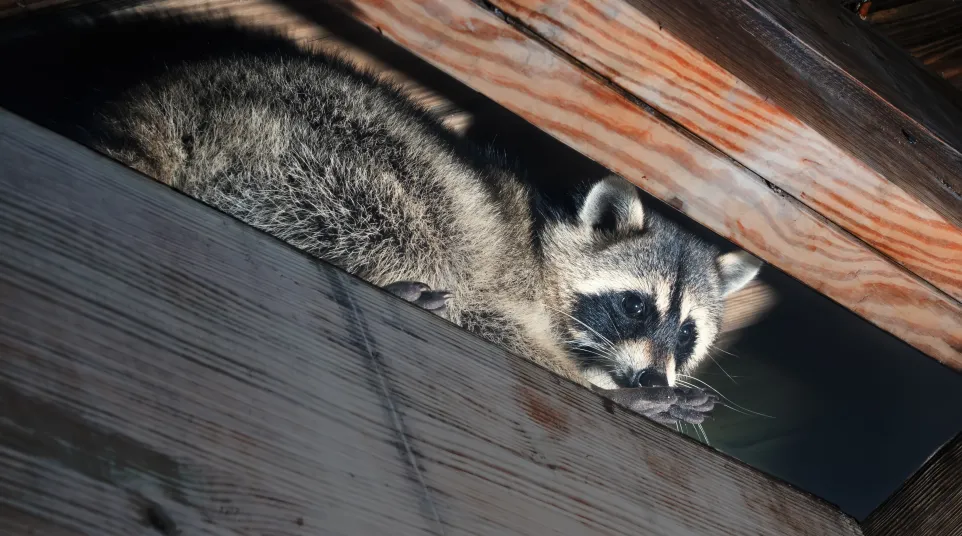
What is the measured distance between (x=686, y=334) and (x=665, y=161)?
1.57 m

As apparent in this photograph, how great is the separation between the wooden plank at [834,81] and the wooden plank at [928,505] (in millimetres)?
476

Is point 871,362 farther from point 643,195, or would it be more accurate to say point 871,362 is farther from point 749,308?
point 643,195

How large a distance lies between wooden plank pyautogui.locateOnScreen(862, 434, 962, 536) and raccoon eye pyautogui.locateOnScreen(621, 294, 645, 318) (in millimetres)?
1150

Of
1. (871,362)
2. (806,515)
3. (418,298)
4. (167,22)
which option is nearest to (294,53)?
(167,22)

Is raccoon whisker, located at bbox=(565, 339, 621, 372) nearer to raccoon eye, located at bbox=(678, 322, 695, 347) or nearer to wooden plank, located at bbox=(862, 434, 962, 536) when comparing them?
raccoon eye, located at bbox=(678, 322, 695, 347)

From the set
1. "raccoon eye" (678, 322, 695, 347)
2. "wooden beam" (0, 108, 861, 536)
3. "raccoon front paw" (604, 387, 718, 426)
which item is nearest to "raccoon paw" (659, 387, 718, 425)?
"raccoon front paw" (604, 387, 718, 426)

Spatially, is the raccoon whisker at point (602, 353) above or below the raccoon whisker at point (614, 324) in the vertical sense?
below

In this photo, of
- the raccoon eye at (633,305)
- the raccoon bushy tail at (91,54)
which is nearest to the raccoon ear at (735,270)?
the raccoon eye at (633,305)

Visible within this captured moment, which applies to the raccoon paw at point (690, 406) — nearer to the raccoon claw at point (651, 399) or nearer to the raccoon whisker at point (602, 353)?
the raccoon claw at point (651, 399)

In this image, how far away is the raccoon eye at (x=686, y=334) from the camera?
9.44 feet

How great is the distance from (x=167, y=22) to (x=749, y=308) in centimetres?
189

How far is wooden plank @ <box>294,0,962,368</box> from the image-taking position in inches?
50.1

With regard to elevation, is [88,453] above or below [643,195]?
above

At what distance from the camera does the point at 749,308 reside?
108 inches
